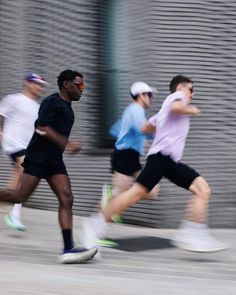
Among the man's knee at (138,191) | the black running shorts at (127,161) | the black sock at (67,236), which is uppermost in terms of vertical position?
the black running shorts at (127,161)

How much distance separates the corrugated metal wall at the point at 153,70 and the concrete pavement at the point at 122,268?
1.73 feet

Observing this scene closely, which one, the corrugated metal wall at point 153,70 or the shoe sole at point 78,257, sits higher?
the corrugated metal wall at point 153,70

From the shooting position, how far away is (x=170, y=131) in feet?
24.5

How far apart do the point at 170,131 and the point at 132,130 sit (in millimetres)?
1015

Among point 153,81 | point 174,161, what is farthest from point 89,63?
point 174,161

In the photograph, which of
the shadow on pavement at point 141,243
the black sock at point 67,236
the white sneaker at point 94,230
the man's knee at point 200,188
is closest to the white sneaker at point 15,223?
the shadow on pavement at point 141,243

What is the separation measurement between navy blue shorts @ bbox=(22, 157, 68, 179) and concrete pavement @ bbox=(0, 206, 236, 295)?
836 millimetres

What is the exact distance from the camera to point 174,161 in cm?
749

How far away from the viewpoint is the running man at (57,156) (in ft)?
23.0

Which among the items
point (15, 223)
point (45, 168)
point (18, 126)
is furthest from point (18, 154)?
point (45, 168)

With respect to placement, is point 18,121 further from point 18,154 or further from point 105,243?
Answer: point 105,243

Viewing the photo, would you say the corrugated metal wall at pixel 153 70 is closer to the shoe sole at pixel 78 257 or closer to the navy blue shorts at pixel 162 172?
the navy blue shorts at pixel 162 172

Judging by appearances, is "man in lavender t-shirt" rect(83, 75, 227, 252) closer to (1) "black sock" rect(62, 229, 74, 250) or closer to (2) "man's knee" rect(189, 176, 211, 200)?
(2) "man's knee" rect(189, 176, 211, 200)

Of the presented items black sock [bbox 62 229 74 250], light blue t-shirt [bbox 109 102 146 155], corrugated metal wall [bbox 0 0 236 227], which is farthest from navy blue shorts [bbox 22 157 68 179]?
corrugated metal wall [bbox 0 0 236 227]
